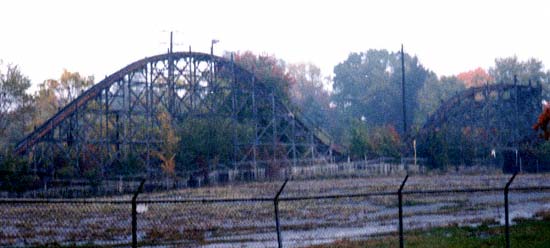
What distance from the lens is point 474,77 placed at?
106 meters

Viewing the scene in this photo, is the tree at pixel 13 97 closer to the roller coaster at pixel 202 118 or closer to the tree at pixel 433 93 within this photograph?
the roller coaster at pixel 202 118

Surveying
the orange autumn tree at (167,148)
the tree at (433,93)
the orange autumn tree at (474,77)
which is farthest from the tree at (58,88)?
the orange autumn tree at (474,77)

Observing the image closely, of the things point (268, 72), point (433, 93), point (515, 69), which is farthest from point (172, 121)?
point (515, 69)

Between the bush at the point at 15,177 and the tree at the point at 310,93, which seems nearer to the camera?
the bush at the point at 15,177

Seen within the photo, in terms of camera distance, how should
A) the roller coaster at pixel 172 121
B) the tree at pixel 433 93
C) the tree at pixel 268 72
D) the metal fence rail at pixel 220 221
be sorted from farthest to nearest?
the tree at pixel 433 93 → the tree at pixel 268 72 → the roller coaster at pixel 172 121 → the metal fence rail at pixel 220 221

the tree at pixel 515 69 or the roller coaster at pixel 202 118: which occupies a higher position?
the tree at pixel 515 69

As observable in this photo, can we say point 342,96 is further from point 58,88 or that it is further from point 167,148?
point 167,148

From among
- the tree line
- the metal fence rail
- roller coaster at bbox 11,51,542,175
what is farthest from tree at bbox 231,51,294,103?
the metal fence rail

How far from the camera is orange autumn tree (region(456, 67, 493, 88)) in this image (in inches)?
4089

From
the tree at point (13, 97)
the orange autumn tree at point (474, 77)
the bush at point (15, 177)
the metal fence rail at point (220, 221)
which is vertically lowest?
the metal fence rail at point (220, 221)

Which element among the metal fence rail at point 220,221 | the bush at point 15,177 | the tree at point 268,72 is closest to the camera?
the metal fence rail at point 220,221

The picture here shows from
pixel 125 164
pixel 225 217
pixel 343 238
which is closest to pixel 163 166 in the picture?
pixel 125 164

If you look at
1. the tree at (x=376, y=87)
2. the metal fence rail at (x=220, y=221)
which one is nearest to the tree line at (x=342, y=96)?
the tree at (x=376, y=87)

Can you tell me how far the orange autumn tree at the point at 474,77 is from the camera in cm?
10386
